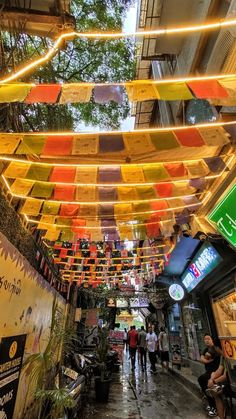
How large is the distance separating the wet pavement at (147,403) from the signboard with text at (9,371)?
2549 mm

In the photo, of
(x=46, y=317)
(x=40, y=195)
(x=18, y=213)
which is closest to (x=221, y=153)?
(x=40, y=195)

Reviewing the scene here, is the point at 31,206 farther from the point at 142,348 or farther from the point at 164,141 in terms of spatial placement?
the point at 142,348

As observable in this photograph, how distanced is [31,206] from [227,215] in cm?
401

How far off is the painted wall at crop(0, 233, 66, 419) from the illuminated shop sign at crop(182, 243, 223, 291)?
A: 4889mm

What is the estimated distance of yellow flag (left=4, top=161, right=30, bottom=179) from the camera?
3.95 m

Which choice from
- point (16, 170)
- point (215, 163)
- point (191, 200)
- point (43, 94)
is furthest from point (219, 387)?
point (43, 94)

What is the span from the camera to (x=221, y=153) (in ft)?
13.8

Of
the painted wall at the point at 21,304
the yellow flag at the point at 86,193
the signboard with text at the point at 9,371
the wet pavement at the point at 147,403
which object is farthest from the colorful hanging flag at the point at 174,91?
the wet pavement at the point at 147,403

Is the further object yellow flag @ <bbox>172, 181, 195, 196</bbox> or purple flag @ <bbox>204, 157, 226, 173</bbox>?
yellow flag @ <bbox>172, 181, 195, 196</bbox>

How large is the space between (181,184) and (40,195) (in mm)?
2674

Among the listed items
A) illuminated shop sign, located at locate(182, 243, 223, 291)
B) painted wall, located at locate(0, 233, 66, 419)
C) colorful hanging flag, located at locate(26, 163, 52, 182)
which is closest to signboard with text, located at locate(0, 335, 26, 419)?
painted wall, located at locate(0, 233, 66, 419)

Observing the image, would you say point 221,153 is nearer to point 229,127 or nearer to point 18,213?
point 229,127

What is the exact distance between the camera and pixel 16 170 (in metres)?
3.98

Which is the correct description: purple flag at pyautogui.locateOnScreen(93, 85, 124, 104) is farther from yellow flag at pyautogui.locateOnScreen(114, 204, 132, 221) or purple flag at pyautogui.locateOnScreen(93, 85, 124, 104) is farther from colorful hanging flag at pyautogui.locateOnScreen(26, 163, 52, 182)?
yellow flag at pyautogui.locateOnScreen(114, 204, 132, 221)
